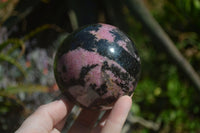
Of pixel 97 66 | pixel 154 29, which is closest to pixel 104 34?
pixel 97 66

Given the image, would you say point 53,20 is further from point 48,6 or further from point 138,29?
point 138,29

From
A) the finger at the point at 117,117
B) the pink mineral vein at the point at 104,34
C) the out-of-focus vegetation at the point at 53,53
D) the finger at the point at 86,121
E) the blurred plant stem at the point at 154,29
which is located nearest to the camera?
the finger at the point at 117,117

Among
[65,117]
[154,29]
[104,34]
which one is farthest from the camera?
[154,29]

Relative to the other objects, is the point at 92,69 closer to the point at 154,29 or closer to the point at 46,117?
the point at 46,117

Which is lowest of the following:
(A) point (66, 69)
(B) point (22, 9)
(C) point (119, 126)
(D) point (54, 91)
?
(C) point (119, 126)

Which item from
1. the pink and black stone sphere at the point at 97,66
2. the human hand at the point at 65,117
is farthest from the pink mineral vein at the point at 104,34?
the human hand at the point at 65,117

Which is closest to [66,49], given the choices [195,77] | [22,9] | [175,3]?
[22,9]

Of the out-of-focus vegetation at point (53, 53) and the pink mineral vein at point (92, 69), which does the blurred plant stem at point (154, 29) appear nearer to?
the out-of-focus vegetation at point (53, 53)
